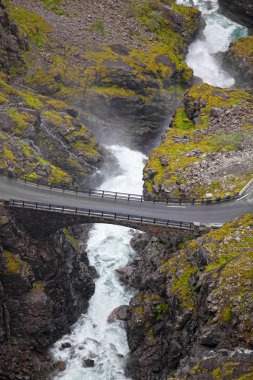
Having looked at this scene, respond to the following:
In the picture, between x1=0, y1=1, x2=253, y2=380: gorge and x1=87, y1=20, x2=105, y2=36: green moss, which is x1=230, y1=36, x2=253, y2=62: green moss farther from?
x1=87, y1=20, x2=105, y2=36: green moss

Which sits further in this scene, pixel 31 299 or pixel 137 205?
pixel 137 205

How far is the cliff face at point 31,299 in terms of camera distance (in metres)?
53.3

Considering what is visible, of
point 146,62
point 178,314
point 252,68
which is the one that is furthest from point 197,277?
point 252,68

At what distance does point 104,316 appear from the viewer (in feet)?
204

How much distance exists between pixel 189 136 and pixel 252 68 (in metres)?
39.7

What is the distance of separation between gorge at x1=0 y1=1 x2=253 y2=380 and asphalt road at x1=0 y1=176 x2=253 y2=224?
333cm

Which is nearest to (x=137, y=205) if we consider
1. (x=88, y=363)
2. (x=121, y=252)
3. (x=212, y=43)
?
(x=121, y=252)

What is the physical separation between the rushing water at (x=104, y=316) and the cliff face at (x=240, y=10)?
61504mm

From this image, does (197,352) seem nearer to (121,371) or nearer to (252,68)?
(121,371)

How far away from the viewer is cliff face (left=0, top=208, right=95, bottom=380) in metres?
53.3

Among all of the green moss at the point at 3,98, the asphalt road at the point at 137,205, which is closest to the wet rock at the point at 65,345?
the asphalt road at the point at 137,205

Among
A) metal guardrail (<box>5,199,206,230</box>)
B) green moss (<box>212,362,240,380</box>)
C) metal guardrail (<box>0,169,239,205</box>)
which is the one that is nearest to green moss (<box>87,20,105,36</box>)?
metal guardrail (<box>0,169,239,205</box>)

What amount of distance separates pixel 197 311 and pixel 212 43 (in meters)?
88.3

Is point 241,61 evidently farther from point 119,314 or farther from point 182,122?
point 119,314
